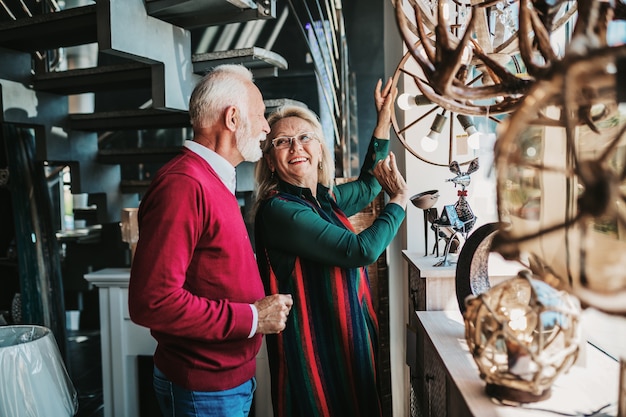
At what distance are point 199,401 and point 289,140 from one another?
917 millimetres

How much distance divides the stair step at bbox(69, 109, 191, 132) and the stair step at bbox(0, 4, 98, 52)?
37 cm

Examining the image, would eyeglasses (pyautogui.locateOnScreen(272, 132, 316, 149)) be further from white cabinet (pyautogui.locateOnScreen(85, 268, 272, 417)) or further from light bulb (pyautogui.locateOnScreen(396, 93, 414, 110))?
white cabinet (pyautogui.locateOnScreen(85, 268, 272, 417))

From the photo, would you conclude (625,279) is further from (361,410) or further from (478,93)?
(361,410)

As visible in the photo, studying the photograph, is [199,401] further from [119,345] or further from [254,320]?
[119,345]

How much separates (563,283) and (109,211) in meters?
2.77

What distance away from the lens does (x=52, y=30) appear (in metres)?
2.26

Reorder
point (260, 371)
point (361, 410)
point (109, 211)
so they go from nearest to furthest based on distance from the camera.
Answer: point (361, 410)
point (260, 371)
point (109, 211)

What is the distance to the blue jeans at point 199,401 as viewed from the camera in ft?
4.89

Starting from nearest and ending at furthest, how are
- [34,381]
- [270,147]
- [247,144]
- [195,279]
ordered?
[34,381] < [195,279] < [247,144] < [270,147]

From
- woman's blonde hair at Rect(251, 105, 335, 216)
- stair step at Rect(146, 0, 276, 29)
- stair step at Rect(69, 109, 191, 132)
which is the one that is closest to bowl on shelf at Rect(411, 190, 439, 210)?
woman's blonde hair at Rect(251, 105, 335, 216)

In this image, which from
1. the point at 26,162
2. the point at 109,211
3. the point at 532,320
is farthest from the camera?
the point at 26,162

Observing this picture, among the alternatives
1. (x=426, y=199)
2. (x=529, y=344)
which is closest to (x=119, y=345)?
(x=426, y=199)

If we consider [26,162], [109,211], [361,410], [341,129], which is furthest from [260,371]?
[26,162]

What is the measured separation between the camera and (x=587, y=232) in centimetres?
68
